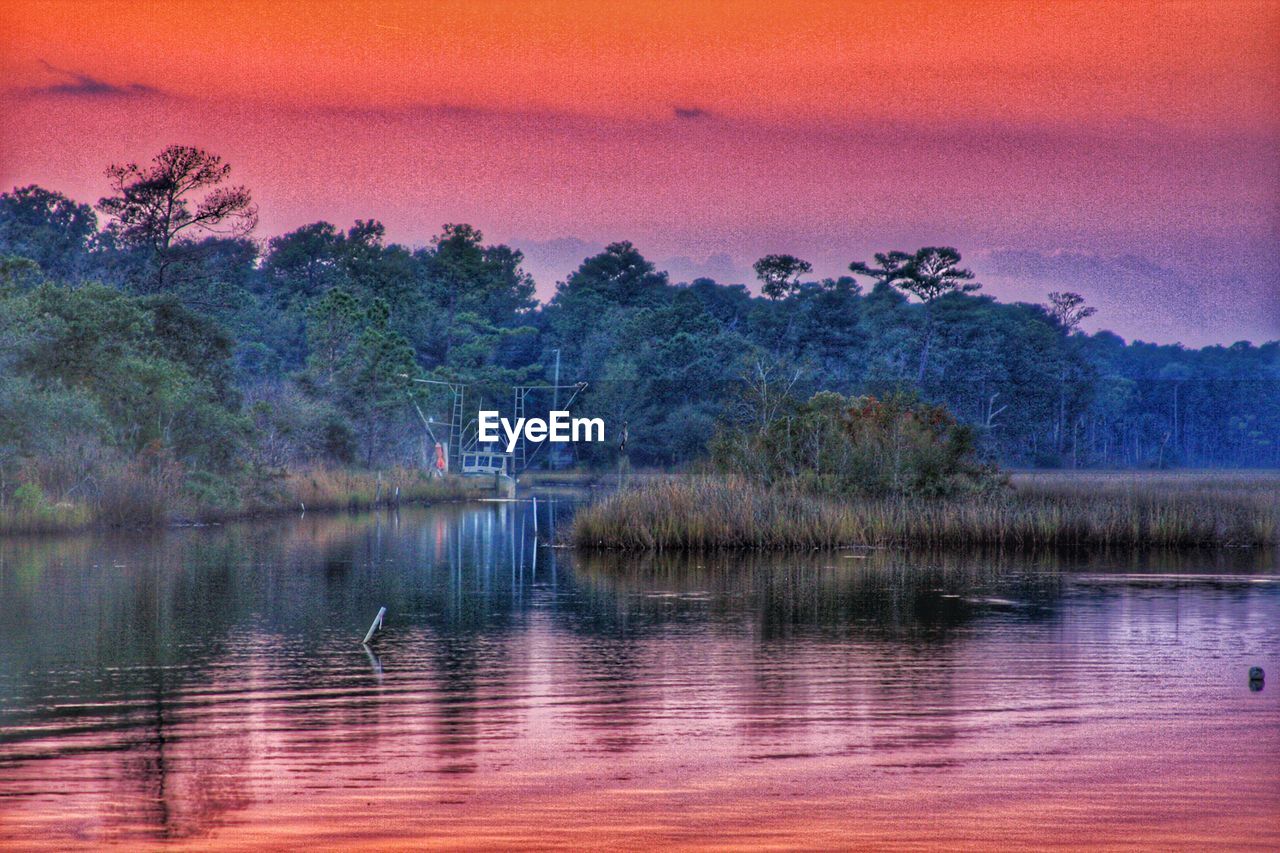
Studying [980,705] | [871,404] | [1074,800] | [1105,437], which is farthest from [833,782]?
[1105,437]

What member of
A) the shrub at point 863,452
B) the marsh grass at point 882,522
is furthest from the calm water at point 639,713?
the shrub at point 863,452

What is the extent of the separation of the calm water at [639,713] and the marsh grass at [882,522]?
647 cm

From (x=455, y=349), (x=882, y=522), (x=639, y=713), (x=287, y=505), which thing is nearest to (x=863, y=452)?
(x=882, y=522)

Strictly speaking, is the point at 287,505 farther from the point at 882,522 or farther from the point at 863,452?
the point at 882,522

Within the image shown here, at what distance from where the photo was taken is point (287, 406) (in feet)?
181

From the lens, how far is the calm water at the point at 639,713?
33.3 ft

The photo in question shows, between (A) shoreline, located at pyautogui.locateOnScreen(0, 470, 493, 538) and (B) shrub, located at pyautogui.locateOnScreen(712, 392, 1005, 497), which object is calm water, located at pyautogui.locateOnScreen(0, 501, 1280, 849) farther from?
(A) shoreline, located at pyautogui.locateOnScreen(0, 470, 493, 538)

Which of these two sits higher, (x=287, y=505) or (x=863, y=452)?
(x=863, y=452)

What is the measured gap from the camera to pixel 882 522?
3400cm

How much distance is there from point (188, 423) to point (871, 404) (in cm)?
1930

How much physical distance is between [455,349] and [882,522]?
185ft

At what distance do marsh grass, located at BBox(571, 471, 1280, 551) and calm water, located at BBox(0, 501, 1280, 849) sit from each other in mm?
6465

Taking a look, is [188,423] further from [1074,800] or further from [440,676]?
[1074,800]

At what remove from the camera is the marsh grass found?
32875mm
